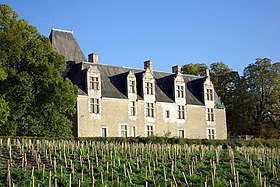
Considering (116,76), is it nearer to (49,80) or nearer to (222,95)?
(49,80)

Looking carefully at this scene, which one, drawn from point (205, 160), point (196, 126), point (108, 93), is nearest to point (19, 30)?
point (108, 93)

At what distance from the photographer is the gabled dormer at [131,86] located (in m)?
34.9

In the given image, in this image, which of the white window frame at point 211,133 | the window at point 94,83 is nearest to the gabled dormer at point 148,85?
the window at point 94,83

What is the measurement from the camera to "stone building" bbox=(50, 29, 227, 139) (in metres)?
32.8

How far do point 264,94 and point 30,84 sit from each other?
86.4ft

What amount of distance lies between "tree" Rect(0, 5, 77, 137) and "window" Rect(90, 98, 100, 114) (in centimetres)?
502

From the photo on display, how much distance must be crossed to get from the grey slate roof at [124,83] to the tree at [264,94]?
7.06 m

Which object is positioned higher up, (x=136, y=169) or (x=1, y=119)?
(x=1, y=119)

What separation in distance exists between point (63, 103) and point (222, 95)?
80.5ft

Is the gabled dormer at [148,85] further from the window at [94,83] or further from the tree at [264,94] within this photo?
the tree at [264,94]

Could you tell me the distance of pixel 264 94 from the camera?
4481cm

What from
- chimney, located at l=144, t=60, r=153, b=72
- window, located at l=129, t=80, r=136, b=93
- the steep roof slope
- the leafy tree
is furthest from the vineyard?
the leafy tree

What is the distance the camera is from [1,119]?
24.0 m

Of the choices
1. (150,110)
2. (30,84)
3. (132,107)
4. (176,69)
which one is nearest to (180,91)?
(150,110)
